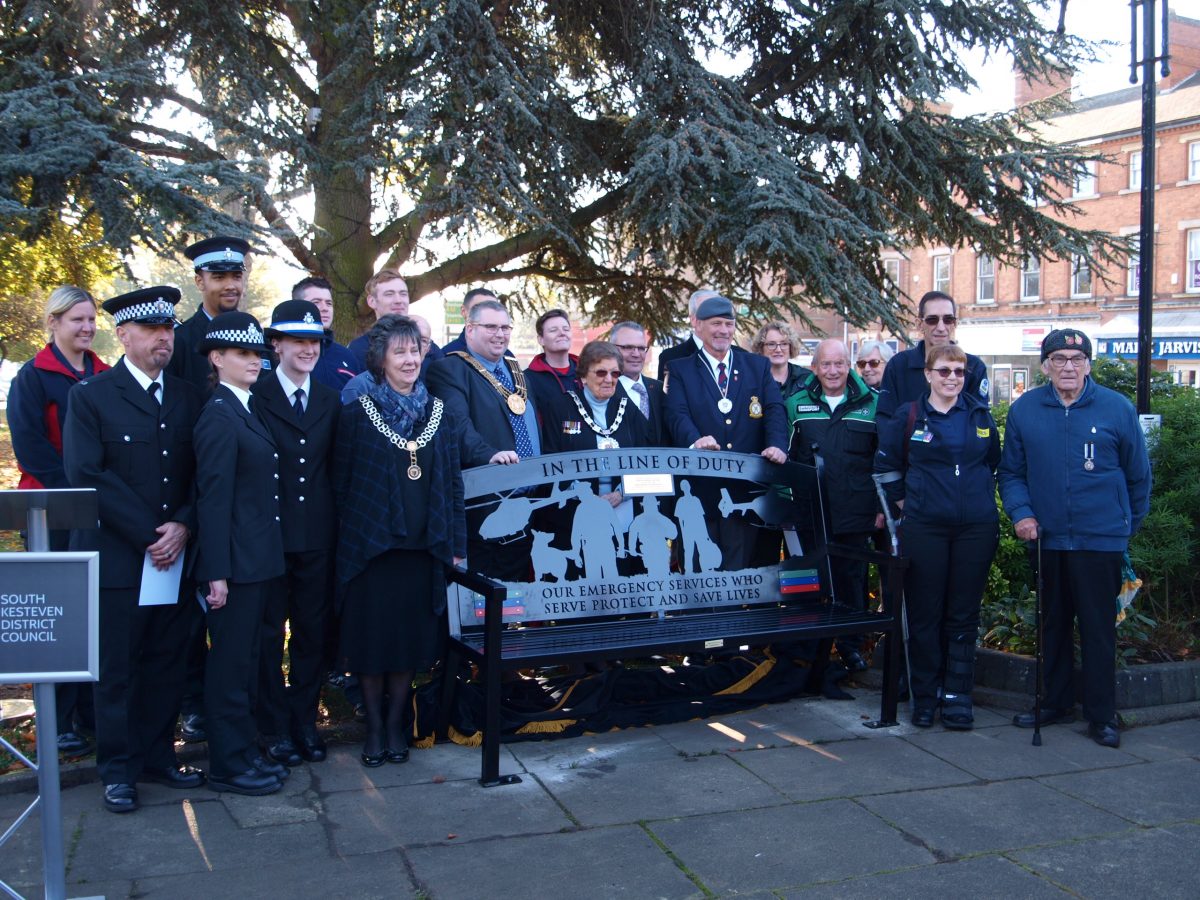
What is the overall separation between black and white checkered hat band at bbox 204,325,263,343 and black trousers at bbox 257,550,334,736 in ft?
3.23

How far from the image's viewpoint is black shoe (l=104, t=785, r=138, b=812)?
14.2ft

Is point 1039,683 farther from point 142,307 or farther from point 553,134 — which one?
point 553,134

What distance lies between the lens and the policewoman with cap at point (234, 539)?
441 cm

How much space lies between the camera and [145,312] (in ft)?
14.5

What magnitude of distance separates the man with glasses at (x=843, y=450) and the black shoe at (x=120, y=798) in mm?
3700

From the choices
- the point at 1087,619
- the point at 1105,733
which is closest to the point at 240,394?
the point at 1087,619

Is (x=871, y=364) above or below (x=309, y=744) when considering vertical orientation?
above

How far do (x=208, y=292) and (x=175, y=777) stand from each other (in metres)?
2.23

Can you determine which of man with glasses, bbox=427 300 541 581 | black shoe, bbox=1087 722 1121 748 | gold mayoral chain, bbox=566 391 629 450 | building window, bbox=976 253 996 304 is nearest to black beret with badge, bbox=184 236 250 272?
man with glasses, bbox=427 300 541 581

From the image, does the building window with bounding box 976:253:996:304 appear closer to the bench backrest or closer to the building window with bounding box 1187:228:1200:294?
the building window with bounding box 1187:228:1200:294

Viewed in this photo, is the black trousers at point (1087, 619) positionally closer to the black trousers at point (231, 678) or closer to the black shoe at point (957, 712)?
the black shoe at point (957, 712)

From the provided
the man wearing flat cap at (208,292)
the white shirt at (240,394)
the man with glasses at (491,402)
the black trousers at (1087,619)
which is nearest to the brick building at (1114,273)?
the black trousers at (1087,619)

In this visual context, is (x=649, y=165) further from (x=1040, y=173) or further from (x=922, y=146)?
(x=1040, y=173)

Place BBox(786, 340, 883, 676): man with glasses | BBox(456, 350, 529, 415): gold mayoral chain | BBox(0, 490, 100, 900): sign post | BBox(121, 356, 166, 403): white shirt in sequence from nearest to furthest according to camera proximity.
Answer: BBox(0, 490, 100, 900): sign post < BBox(121, 356, 166, 403): white shirt < BBox(456, 350, 529, 415): gold mayoral chain < BBox(786, 340, 883, 676): man with glasses
